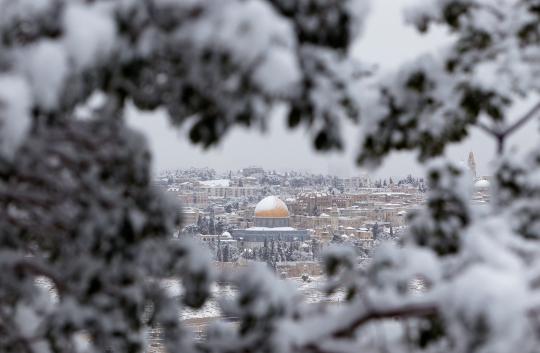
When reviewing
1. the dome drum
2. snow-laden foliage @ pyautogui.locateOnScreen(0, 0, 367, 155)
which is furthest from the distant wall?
snow-laden foliage @ pyautogui.locateOnScreen(0, 0, 367, 155)

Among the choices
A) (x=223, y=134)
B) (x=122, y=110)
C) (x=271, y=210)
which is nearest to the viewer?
(x=223, y=134)

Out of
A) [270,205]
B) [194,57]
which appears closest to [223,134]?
[194,57]

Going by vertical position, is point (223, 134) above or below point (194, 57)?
below

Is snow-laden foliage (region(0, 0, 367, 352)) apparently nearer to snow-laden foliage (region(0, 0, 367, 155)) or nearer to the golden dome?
snow-laden foliage (region(0, 0, 367, 155))

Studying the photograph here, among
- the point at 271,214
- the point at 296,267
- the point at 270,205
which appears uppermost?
the point at 270,205

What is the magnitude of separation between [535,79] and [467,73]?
231 mm

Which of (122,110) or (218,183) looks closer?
(122,110)

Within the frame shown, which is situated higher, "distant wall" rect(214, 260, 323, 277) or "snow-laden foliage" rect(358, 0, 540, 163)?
"snow-laden foliage" rect(358, 0, 540, 163)

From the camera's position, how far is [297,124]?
193 centimetres

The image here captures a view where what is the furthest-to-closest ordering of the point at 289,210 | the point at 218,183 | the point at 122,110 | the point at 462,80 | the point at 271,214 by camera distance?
the point at 218,183
the point at 289,210
the point at 271,214
the point at 462,80
the point at 122,110

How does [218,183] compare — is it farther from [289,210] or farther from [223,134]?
[223,134]

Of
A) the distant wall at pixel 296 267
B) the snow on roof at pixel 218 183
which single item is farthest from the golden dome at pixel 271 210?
the snow on roof at pixel 218 183

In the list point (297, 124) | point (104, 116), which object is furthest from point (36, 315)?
point (297, 124)

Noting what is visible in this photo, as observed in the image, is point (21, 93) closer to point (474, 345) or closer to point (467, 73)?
point (474, 345)
